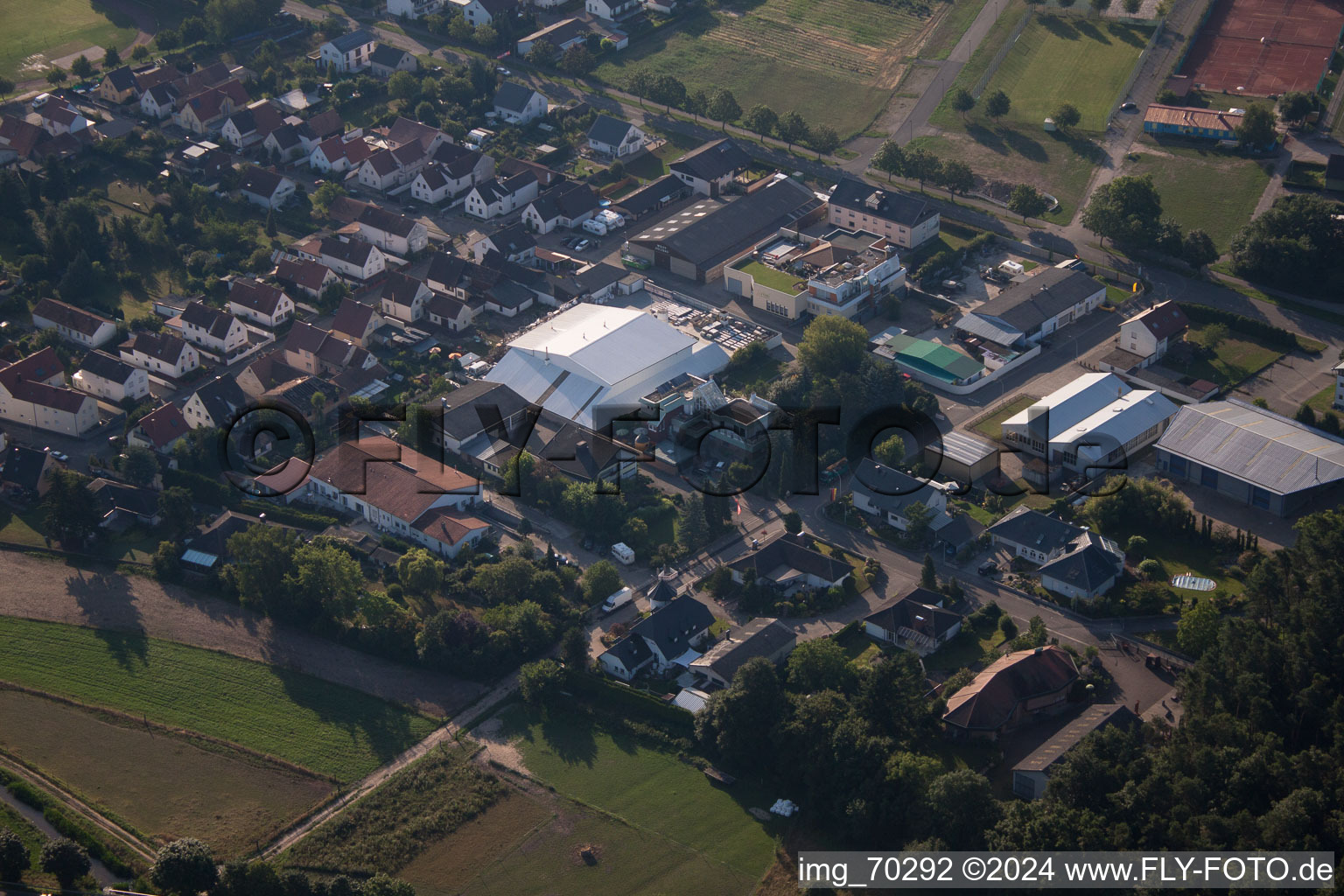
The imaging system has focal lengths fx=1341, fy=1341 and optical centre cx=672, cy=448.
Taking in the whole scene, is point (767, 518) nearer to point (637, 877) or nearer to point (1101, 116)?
point (637, 877)

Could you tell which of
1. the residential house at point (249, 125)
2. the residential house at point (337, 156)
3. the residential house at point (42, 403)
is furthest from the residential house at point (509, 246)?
the residential house at point (42, 403)

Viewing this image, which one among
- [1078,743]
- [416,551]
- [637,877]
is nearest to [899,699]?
[1078,743]

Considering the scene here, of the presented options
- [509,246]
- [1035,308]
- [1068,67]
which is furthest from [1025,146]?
A: [509,246]

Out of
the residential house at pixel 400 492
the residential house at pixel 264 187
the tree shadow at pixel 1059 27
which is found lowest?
the residential house at pixel 400 492

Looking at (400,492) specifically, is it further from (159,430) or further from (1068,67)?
(1068,67)

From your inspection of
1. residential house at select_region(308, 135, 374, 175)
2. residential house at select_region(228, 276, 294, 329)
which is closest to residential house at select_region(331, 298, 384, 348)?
residential house at select_region(228, 276, 294, 329)

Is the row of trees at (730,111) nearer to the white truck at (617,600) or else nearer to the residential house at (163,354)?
the residential house at (163,354)
